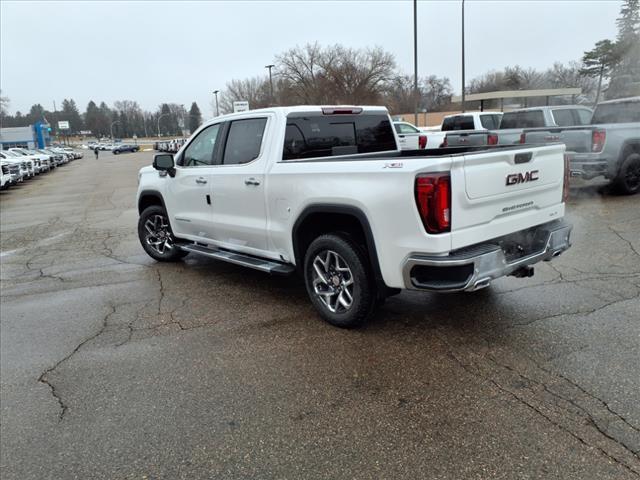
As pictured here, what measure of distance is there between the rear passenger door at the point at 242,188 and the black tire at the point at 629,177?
7606mm

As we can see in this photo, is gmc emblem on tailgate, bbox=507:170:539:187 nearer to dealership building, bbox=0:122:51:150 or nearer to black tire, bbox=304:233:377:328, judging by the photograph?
black tire, bbox=304:233:377:328

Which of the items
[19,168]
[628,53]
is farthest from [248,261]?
[628,53]

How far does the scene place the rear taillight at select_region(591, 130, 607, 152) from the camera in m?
9.20

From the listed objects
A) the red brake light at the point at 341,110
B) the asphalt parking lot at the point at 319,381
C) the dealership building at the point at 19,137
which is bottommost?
the asphalt parking lot at the point at 319,381

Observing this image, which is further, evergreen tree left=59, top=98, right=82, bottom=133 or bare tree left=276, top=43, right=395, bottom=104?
evergreen tree left=59, top=98, right=82, bottom=133

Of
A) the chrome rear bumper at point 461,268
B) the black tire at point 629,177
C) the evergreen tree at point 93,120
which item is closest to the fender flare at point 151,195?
the chrome rear bumper at point 461,268

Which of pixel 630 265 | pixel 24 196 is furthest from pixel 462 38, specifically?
pixel 630 265

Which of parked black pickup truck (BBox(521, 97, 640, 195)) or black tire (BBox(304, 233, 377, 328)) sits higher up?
parked black pickup truck (BBox(521, 97, 640, 195))

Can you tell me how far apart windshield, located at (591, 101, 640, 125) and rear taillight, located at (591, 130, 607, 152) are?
4.26ft

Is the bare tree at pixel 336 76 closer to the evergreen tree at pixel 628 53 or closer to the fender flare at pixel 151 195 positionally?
the evergreen tree at pixel 628 53

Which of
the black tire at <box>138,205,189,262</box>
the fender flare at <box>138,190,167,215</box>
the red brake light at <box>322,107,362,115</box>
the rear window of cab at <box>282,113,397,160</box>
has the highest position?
the red brake light at <box>322,107,362,115</box>

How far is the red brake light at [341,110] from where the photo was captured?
516cm

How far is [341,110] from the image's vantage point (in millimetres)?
5250

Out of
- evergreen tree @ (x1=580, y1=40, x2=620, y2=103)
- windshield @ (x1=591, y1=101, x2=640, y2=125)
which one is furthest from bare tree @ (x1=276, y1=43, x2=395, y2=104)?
windshield @ (x1=591, y1=101, x2=640, y2=125)
